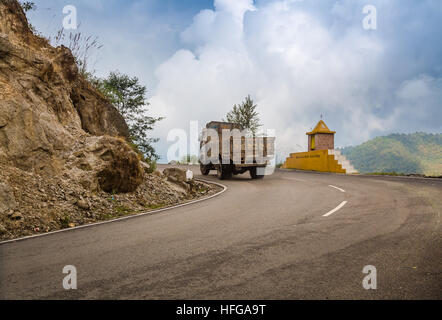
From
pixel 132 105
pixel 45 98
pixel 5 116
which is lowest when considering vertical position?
pixel 5 116

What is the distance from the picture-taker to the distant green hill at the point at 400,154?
413ft

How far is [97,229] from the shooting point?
19.9 feet

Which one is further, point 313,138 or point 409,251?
point 313,138

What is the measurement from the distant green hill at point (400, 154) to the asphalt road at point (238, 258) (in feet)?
390

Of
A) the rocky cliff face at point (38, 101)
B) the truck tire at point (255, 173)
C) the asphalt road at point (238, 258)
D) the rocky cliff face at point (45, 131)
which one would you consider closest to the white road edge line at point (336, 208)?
the asphalt road at point (238, 258)

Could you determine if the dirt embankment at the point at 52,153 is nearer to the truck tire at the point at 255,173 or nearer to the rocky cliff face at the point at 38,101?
the rocky cliff face at the point at 38,101

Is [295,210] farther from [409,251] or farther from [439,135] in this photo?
[439,135]

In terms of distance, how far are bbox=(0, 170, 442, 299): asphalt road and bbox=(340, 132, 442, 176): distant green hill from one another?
118894 mm

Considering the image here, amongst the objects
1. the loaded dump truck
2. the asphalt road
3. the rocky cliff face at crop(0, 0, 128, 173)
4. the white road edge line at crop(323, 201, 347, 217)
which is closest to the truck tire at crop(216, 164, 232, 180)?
the loaded dump truck

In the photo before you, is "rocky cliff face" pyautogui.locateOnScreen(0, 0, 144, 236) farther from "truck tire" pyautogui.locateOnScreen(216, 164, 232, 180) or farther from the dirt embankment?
"truck tire" pyautogui.locateOnScreen(216, 164, 232, 180)

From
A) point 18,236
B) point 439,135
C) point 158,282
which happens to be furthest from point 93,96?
point 439,135

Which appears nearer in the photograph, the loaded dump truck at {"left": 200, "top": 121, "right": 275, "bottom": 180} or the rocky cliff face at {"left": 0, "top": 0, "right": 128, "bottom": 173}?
the rocky cliff face at {"left": 0, "top": 0, "right": 128, "bottom": 173}

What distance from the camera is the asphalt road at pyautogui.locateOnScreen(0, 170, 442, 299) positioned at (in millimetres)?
2932
